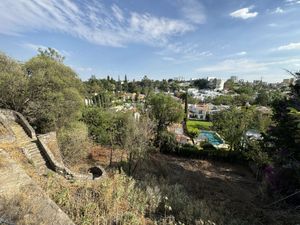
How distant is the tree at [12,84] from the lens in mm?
11188

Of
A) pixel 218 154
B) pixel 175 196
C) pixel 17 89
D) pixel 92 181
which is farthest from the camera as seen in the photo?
pixel 218 154

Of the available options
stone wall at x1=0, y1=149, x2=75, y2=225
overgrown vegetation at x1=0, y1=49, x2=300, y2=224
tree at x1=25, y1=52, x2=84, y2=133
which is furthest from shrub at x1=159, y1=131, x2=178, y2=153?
stone wall at x1=0, y1=149, x2=75, y2=225

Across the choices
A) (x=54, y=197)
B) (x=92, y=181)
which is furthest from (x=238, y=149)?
(x=54, y=197)

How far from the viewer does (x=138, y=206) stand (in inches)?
205

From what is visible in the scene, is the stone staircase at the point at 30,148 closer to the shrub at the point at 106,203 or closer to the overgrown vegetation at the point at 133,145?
the overgrown vegetation at the point at 133,145

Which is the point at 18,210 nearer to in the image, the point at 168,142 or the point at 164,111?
the point at 168,142

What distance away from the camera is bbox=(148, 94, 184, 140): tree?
19.1 m

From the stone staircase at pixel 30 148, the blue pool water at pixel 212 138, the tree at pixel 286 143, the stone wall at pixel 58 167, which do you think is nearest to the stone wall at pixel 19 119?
the stone staircase at pixel 30 148

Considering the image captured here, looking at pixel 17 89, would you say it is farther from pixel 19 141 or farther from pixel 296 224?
pixel 296 224

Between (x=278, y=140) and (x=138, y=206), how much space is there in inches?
341

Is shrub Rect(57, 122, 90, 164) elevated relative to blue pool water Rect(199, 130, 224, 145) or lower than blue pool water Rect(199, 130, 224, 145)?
elevated

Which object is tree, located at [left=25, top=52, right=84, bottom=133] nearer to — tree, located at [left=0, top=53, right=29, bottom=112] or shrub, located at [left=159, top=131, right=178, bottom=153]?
tree, located at [left=0, top=53, right=29, bottom=112]

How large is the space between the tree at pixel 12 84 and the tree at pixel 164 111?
10.7 meters

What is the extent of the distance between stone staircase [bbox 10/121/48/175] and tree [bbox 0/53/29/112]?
3.27 metres
